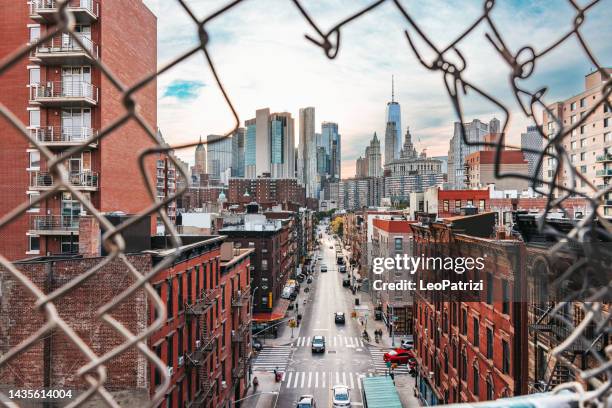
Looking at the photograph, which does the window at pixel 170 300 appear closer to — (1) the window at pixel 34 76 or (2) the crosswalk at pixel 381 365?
(1) the window at pixel 34 76

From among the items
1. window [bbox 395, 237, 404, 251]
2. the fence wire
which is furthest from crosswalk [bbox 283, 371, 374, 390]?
the fence wire

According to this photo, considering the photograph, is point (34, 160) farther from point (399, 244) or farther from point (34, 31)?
point (399, 244)

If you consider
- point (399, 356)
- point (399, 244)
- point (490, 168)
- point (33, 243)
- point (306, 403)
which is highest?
point (490, 168)

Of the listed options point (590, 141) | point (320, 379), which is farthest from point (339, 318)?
point (590, 141)

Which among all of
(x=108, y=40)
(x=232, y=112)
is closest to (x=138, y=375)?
(x=232, y=112)

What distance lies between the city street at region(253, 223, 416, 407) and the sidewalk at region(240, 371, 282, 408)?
0.65 meters

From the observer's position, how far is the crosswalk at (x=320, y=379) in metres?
39.3

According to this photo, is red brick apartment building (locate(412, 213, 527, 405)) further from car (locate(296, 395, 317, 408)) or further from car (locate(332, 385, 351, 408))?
car (locate(296, 395, 317, 408))

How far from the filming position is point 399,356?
147 ft

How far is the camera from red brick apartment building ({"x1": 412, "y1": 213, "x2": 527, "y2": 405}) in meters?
19.3

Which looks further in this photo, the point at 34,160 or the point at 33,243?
the point at 33,243

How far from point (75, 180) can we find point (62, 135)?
2.93 m

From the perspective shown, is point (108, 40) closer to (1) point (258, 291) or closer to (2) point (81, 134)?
(2) point (81, 134)

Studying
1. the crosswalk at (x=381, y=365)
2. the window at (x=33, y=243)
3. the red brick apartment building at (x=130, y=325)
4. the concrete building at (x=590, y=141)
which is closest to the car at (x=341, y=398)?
the red brick apartment building at (x=130, y=325)
